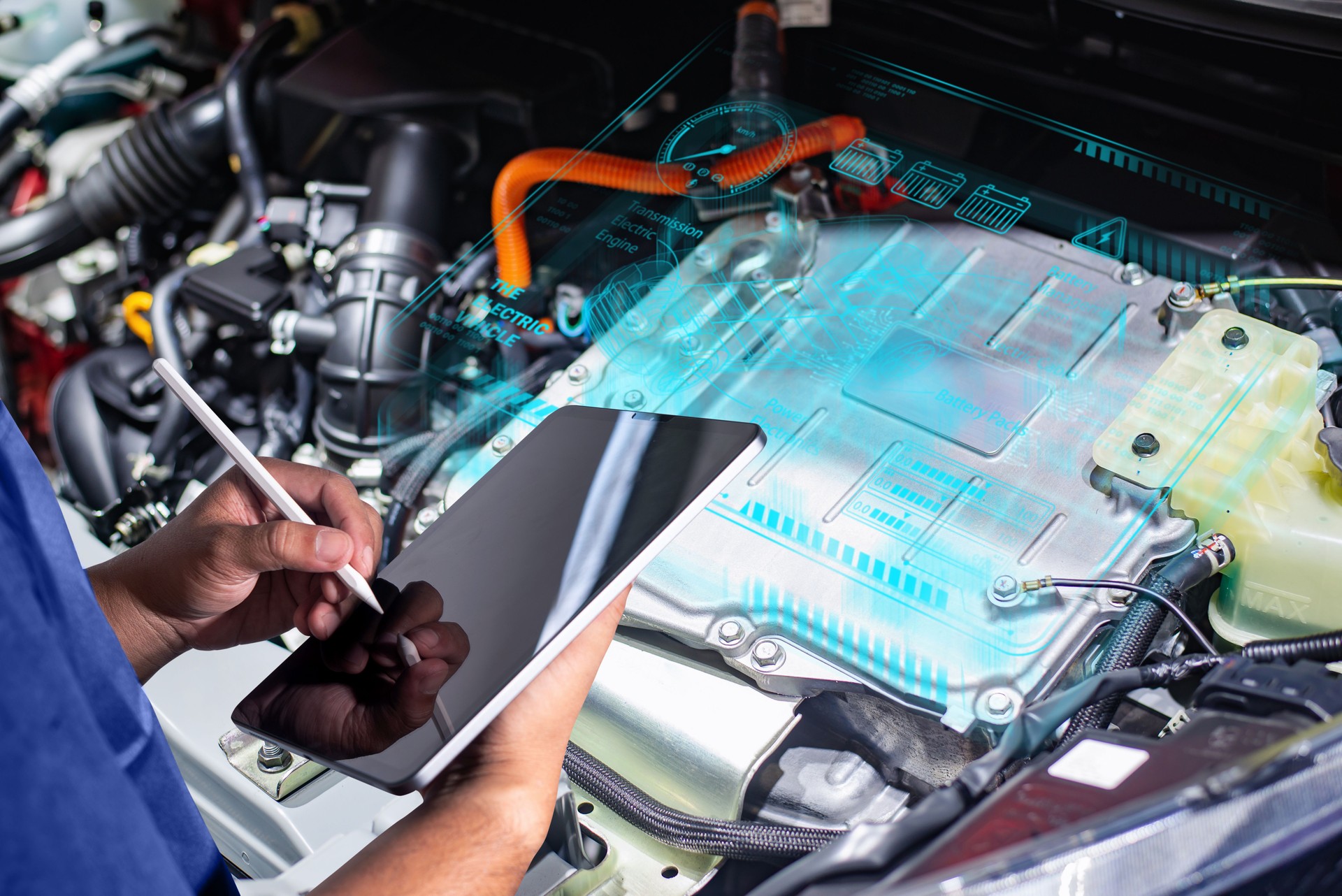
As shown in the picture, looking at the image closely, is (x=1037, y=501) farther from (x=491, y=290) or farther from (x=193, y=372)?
(x=193, y=372)

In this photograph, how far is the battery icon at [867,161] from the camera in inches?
50.9

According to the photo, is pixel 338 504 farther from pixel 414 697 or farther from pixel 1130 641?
pixel 1130 641

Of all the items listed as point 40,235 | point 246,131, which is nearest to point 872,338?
point 246,131

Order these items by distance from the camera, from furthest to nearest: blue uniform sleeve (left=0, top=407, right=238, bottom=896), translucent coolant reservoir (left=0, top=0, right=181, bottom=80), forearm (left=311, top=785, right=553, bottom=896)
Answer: translucent coolant reservoir (left=0, top=0, right=181, bottom=80)
forearm (left=311, top=785, right=553, bottom=896)
blue uniform sleeve (left=0, top=407, right=238, bottom=896)

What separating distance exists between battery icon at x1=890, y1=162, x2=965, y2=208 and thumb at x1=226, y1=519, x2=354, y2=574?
724 mm

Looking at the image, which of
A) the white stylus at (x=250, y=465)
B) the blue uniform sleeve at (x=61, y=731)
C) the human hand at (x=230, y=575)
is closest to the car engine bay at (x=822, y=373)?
the human hand at (x=230, y=575)

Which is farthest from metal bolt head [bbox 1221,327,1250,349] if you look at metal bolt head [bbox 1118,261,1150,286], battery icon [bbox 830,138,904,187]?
battery icon [bbox 830,138,904,187]

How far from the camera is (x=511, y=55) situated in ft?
5.37

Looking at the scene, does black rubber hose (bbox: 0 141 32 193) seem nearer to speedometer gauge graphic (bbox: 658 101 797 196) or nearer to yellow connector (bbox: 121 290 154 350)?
yellow connector (bbox: 121 290 154 350)

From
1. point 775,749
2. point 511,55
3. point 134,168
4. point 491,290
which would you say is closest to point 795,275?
point 491,290

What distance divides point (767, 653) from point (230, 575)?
462mm

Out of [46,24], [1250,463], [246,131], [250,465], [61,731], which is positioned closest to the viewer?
Result: [61,731]

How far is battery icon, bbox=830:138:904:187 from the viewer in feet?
4.24

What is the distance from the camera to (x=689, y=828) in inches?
36.8
